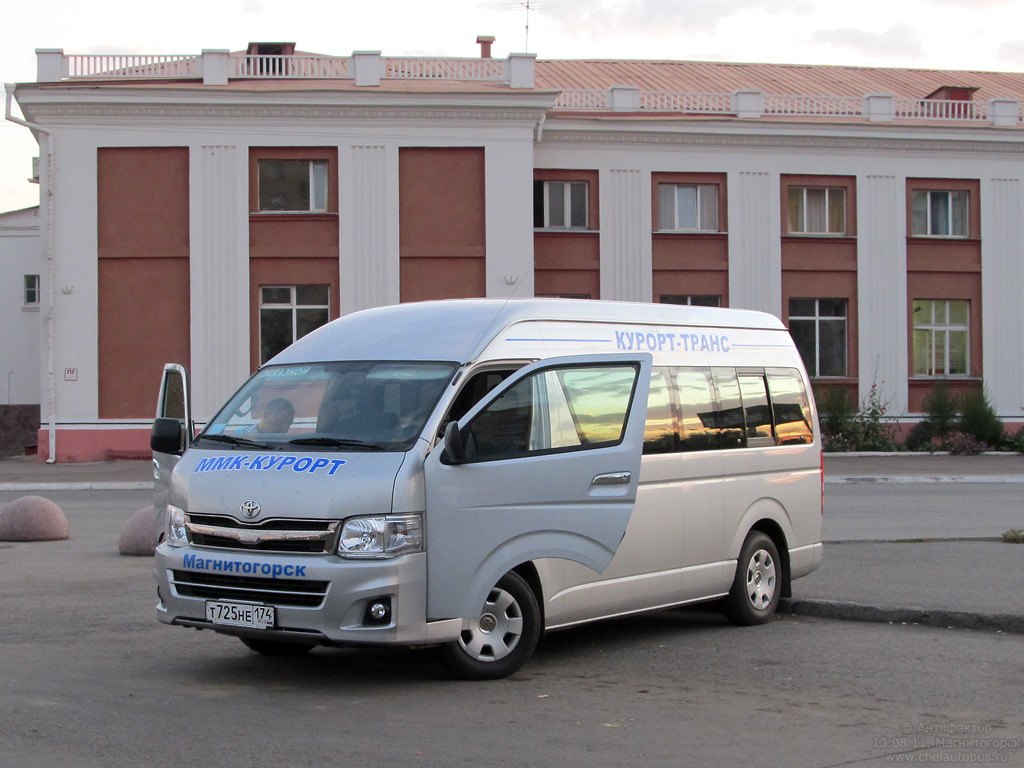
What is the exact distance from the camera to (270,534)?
258 inches

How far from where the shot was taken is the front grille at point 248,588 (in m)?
6.47

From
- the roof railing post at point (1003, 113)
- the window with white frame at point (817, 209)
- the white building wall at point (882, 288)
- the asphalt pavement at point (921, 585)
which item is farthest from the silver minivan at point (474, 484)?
the roof railing post at point (1003, 113)

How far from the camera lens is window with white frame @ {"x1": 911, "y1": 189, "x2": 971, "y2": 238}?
32719 millimetres

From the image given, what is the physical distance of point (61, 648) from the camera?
7965mm

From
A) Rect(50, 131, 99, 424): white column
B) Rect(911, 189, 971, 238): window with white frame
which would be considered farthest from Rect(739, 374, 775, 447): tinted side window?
Rect(911, 189, 971, 238): window with white frame

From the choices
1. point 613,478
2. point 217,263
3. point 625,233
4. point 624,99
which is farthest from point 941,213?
point 613,478

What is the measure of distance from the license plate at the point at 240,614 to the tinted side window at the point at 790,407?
4359 millimetres

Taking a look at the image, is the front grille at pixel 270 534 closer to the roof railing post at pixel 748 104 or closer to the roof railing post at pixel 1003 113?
the roof railing post at pixel 748 104

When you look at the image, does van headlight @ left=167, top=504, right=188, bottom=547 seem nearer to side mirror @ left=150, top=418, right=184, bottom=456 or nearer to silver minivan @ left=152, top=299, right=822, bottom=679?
silver minivan @ left=152, top=299, right=822, bottom=679

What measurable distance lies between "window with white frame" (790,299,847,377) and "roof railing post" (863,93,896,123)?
4.98 metres

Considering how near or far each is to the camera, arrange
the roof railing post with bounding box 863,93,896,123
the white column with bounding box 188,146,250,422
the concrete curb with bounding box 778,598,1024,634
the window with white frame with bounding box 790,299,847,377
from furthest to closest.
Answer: the roof railing post with bounding box 863,93,896,123 < the window with white frame with bounding box 790,299,847,377 < the white column with bounding box 188,146,250,422 < the concrete curb with bounding box 778,598,1024,634

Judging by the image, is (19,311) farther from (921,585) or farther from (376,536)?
(376,536)

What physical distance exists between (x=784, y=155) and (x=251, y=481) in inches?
1077

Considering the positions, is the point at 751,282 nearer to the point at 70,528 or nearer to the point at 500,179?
the point at 500,179
